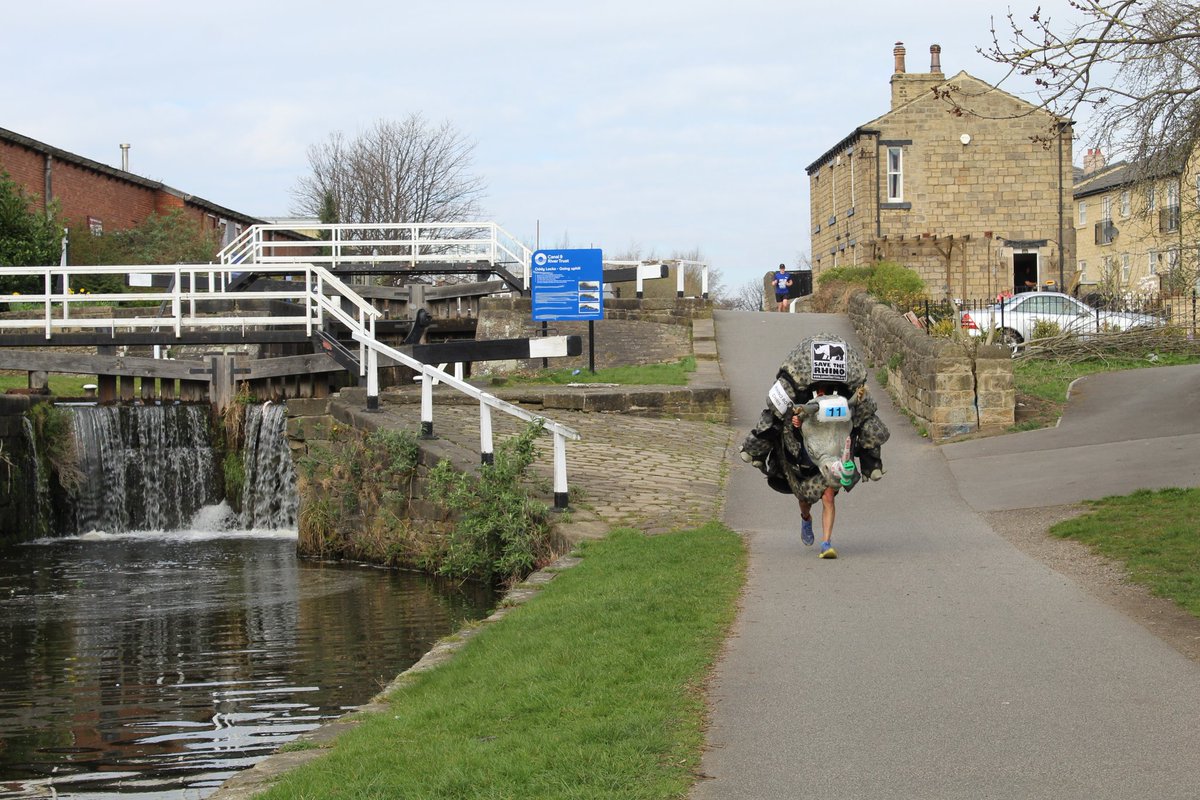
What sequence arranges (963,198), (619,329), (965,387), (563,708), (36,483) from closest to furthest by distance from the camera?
(563,708) → (965,387) → (36,483) → (619,329) → (963,198)

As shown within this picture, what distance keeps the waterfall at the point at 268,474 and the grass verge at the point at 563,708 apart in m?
9.83

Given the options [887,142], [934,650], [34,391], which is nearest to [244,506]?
[34,391]

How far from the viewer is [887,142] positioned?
41594 mm

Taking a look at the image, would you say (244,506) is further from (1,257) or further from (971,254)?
(971,254)

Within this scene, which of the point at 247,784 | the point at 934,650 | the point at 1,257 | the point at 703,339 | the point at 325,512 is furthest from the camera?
the point at 1,257

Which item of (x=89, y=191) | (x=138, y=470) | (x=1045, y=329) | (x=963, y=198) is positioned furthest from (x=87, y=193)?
(x=1045, y=329)

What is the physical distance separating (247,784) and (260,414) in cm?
1415

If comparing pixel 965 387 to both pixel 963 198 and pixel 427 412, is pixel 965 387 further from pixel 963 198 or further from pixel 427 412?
pixel 963 198

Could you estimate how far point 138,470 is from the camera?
19172 millimetres

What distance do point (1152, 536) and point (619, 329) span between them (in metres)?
18.9

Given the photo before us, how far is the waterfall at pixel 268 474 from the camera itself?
18.5 metres

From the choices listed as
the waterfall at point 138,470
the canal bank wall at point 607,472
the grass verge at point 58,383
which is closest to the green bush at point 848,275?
the canal bank wall at point 607,472

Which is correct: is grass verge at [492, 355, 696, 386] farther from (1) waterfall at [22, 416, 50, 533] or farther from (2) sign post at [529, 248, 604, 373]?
(1) waterfall at [22, 416, 50, 533]

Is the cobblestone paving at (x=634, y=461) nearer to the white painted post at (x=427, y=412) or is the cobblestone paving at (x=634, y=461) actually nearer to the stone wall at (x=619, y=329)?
the white painted post at (x=427, y=412)
